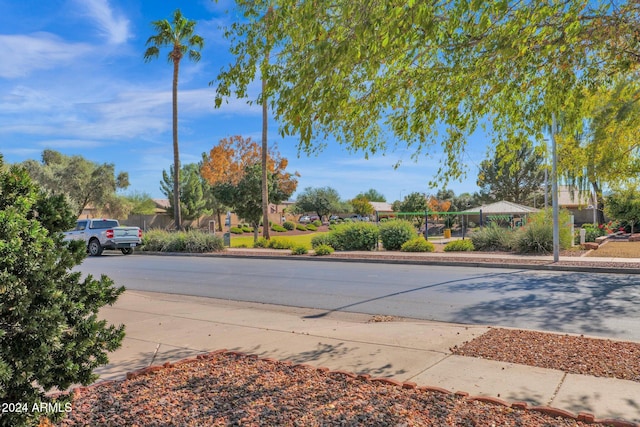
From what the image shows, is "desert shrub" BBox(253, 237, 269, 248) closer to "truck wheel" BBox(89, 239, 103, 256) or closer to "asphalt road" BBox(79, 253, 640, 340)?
"truck wheel" BBox(89, 239, 103, 256)

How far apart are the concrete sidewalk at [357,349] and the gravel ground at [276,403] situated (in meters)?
0.42

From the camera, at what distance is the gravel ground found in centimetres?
345

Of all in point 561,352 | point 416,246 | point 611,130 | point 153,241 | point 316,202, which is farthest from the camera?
point 316,202

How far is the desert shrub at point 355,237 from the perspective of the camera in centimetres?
2366

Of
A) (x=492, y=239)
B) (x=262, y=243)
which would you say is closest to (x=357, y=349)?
(x=492, y=239)

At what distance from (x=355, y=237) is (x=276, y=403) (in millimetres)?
20237

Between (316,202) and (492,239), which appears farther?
(316,202)

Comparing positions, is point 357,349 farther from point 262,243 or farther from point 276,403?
point 262,243

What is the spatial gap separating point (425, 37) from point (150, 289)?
10418 mm

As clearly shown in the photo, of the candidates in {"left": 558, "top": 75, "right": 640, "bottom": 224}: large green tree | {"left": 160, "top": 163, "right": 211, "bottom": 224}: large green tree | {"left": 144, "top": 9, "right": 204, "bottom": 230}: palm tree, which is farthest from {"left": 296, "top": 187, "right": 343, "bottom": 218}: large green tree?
{"left": 558, "top": 75, "right": 640, "bottom": 224}: large green tree

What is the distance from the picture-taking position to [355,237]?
23.9m

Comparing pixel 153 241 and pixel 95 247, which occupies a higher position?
pixel 153 241

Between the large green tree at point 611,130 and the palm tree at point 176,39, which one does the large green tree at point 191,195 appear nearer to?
the palm tree at point 176,39

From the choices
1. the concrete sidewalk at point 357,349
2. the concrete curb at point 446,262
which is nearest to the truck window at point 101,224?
the concrete curb at point 446,262
